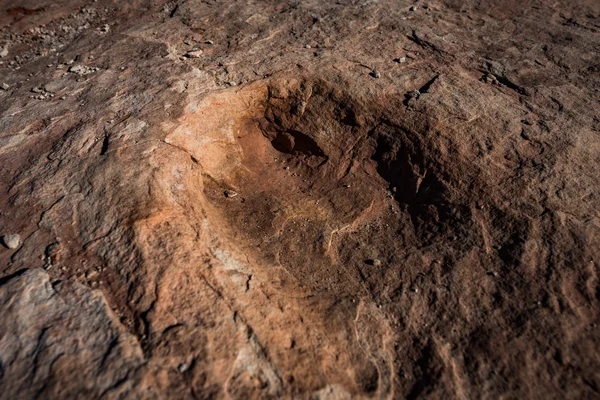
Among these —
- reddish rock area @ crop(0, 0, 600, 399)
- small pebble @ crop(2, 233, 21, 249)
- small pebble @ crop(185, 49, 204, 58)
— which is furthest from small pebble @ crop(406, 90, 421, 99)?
small pebble @ crop(2, 233, 21, 249)

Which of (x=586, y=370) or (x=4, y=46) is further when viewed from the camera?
(x=4, y=46)

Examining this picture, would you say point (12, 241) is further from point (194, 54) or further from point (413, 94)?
point (413, 94)

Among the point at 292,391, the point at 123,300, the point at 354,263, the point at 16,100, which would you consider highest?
the point at 16,100

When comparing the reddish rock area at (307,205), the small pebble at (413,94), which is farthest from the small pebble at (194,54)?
the small pebble at (413,94)

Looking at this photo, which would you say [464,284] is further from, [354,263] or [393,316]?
[354,263]

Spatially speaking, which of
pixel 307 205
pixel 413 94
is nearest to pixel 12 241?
pixel 307 205

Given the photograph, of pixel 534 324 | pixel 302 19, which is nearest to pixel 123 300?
pixel 534 324

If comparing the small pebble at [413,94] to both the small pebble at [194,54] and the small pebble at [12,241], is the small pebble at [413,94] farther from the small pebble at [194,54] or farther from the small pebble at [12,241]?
the small pebble at [12,241]

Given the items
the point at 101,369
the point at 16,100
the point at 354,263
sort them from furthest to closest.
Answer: the point at 16,100 → the point at 354,263 → the point at 101,369
